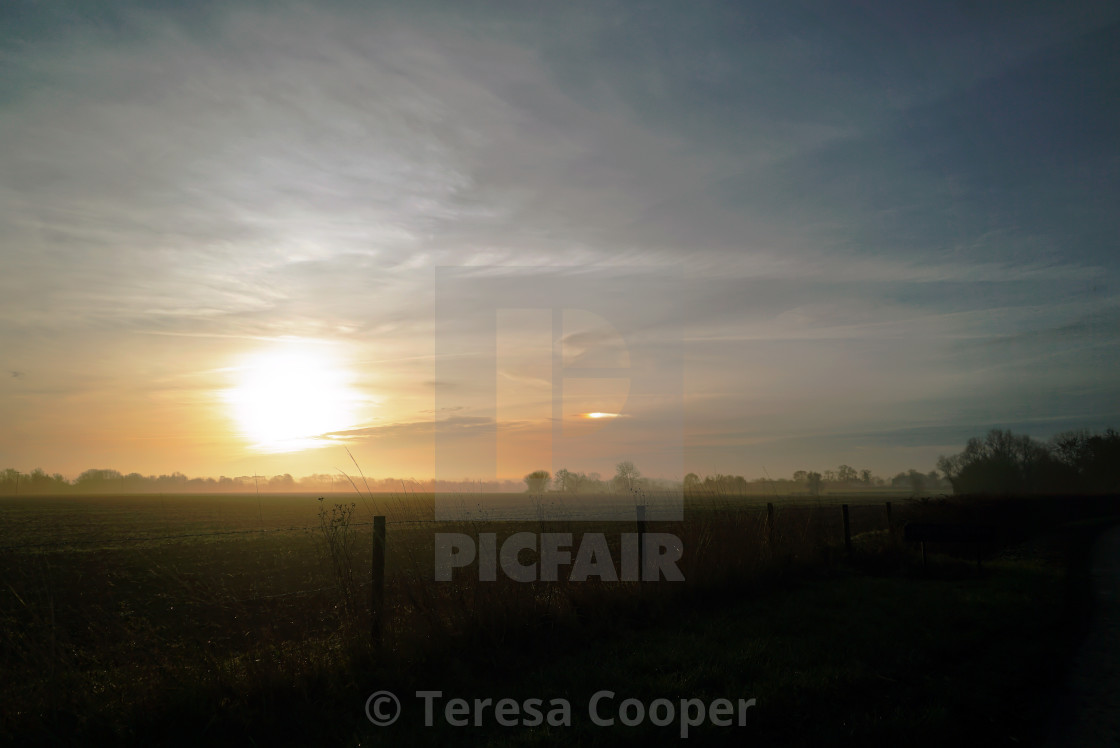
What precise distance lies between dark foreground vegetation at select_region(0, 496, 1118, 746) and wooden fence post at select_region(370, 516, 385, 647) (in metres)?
0.11

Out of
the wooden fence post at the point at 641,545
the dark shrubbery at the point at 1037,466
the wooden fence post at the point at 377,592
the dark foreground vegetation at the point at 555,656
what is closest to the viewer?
the dark foreground vegetation at the point at 555,656

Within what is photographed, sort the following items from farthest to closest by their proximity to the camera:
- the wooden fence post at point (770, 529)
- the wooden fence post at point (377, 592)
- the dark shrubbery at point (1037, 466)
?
1. the dark shrubbery at point (1037, 466)
2. the wooden fence post at point (770, 529)
3. the wooden fence post at point (377, 592)

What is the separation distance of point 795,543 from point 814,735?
857cm

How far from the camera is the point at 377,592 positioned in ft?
20.5

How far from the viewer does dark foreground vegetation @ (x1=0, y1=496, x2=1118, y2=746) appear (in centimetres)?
455

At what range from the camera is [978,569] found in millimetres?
12242

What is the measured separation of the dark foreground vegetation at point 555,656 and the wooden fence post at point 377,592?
0.35ft

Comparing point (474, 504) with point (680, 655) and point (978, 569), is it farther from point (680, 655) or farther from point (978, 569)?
point (978, 569)

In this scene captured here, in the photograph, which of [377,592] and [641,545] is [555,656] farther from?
[641,545]

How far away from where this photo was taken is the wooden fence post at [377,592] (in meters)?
6.10

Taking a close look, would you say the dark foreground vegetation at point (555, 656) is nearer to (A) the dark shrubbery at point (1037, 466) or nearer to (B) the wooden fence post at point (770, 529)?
(B) the wooden fence post at point (770, 529)

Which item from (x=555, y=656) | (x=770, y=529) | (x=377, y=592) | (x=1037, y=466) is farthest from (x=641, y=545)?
(x=1037, y=466)

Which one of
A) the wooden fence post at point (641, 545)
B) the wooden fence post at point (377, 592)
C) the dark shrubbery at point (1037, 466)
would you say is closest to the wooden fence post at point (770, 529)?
the wooden fence post at point (641, 545)

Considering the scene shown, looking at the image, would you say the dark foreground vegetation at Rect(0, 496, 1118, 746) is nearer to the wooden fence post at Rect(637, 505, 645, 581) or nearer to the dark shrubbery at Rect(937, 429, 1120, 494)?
the wooden fence post at Rect(637, 505, 645, 581)
